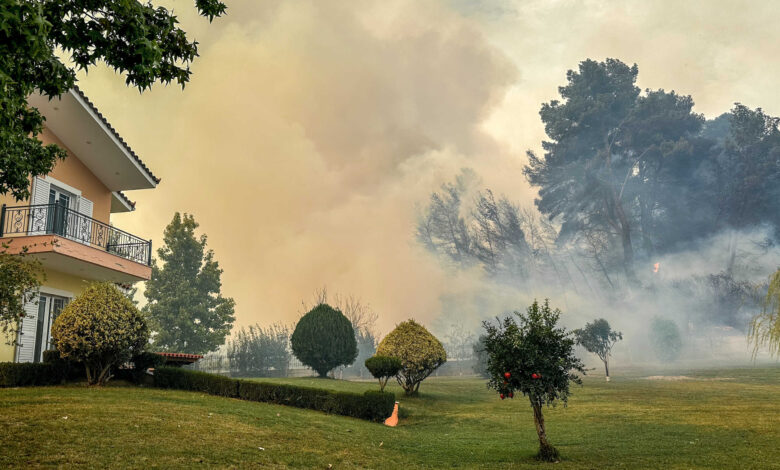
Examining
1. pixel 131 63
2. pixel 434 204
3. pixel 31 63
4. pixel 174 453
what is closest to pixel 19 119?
pixel 31 63

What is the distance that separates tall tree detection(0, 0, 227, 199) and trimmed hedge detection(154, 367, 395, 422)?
10.6m

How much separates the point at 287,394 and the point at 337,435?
471cm

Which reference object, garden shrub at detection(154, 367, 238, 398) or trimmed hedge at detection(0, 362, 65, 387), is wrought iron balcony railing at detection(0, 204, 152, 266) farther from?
garden shrub at detection(154, 367, 238, 398)

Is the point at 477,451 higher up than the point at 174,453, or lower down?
lower down

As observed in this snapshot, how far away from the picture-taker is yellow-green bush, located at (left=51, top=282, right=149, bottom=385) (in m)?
14.8

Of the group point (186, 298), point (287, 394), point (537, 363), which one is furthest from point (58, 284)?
point (186, 298)

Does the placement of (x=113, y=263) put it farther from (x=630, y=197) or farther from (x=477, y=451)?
(x=630, y=197)

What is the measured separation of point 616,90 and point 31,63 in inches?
2873

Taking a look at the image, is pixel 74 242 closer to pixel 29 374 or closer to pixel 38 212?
pixel 38 212

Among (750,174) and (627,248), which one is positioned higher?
(750,174)

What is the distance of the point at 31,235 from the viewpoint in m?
16.9

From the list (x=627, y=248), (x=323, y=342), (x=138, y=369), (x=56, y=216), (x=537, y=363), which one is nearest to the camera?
(x=537, y=363)

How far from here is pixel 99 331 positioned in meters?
15.0

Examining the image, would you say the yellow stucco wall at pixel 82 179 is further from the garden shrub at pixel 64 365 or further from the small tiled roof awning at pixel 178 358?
the small tiled roof awning at pixel 178 358
